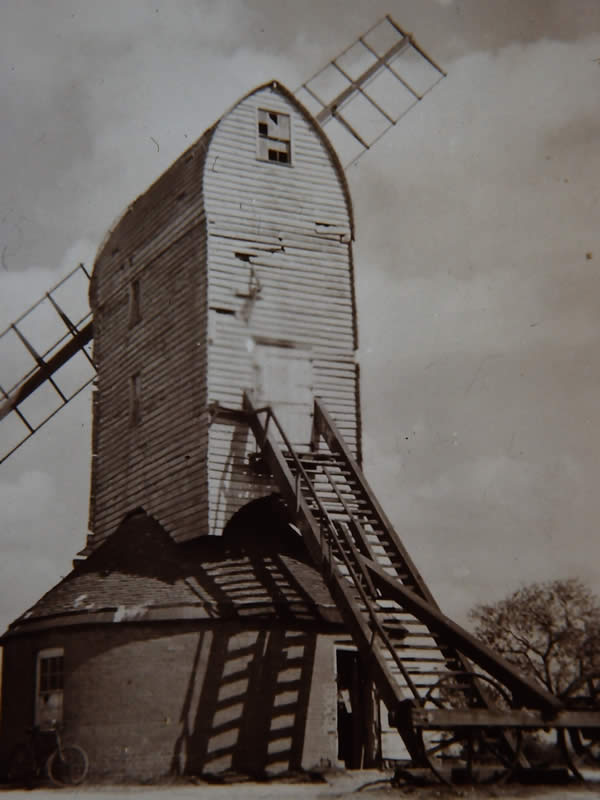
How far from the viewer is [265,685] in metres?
17.2

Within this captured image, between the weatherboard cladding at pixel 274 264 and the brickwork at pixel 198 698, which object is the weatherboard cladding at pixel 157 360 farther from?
the brickwork at pixel 198 698

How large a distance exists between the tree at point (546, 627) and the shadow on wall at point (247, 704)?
21.3m

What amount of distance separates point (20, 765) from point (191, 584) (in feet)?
14.9

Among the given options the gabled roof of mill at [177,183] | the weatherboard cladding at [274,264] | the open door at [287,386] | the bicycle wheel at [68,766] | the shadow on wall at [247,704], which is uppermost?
the gabled roof of mill at [177,183]

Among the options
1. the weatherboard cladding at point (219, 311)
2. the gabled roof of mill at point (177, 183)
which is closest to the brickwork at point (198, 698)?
the weatherboard cladding at point (219, 311)

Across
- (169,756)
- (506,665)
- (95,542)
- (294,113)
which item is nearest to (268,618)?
(169,756)

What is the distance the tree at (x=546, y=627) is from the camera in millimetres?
37594

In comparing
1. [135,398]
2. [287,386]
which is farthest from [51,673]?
[287,386]

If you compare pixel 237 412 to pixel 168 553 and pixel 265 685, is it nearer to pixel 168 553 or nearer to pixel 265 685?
pixel 168 553

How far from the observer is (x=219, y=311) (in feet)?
68.3

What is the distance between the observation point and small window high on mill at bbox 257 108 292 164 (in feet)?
73.8

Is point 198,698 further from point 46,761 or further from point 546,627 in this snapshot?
point 546,627

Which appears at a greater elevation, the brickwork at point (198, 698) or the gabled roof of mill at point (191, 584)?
the gabled roof of mill at point (191, 584)

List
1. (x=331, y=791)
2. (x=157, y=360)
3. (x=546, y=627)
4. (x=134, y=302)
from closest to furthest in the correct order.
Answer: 1. (x=331, y=791)
2. (x=157, y=360)
3. (x=134, y=302)
4. (x=546, y=627)
